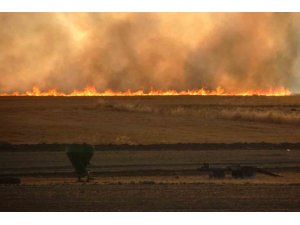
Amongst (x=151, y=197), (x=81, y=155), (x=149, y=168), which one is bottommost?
(x=151, y=197)

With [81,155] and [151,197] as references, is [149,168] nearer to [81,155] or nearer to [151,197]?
[81,155]

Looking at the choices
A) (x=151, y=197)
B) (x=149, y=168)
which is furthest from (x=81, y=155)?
(x=149, y=168)

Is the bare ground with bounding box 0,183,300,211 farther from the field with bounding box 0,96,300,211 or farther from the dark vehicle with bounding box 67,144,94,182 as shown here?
the dark vehicle with bounding box 67,144,94,182

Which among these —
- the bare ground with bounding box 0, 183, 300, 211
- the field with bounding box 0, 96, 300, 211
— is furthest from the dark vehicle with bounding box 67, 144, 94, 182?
the bare ground with bounding box 0, 183, 300, 211

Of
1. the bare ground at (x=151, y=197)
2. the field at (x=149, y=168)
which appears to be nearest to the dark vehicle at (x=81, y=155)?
the field at (x=149, y=168)

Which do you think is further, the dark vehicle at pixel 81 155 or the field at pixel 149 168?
the dark vehicle at pixel 81 155

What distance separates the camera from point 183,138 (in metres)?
33.5

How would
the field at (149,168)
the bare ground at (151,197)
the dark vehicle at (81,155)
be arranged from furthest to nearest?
the dark vehicle at (81,155)
the field at (149,168)
the bare ground at (151,197)

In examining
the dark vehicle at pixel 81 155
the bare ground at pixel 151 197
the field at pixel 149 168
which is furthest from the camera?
the dark vehicle at pixel 81 155

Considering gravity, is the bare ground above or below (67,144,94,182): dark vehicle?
below

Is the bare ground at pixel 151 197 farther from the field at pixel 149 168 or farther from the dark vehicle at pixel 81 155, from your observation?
the dark vehicle at pixel 81 155

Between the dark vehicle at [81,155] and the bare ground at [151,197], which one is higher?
the dark vehicle at [81,155]
